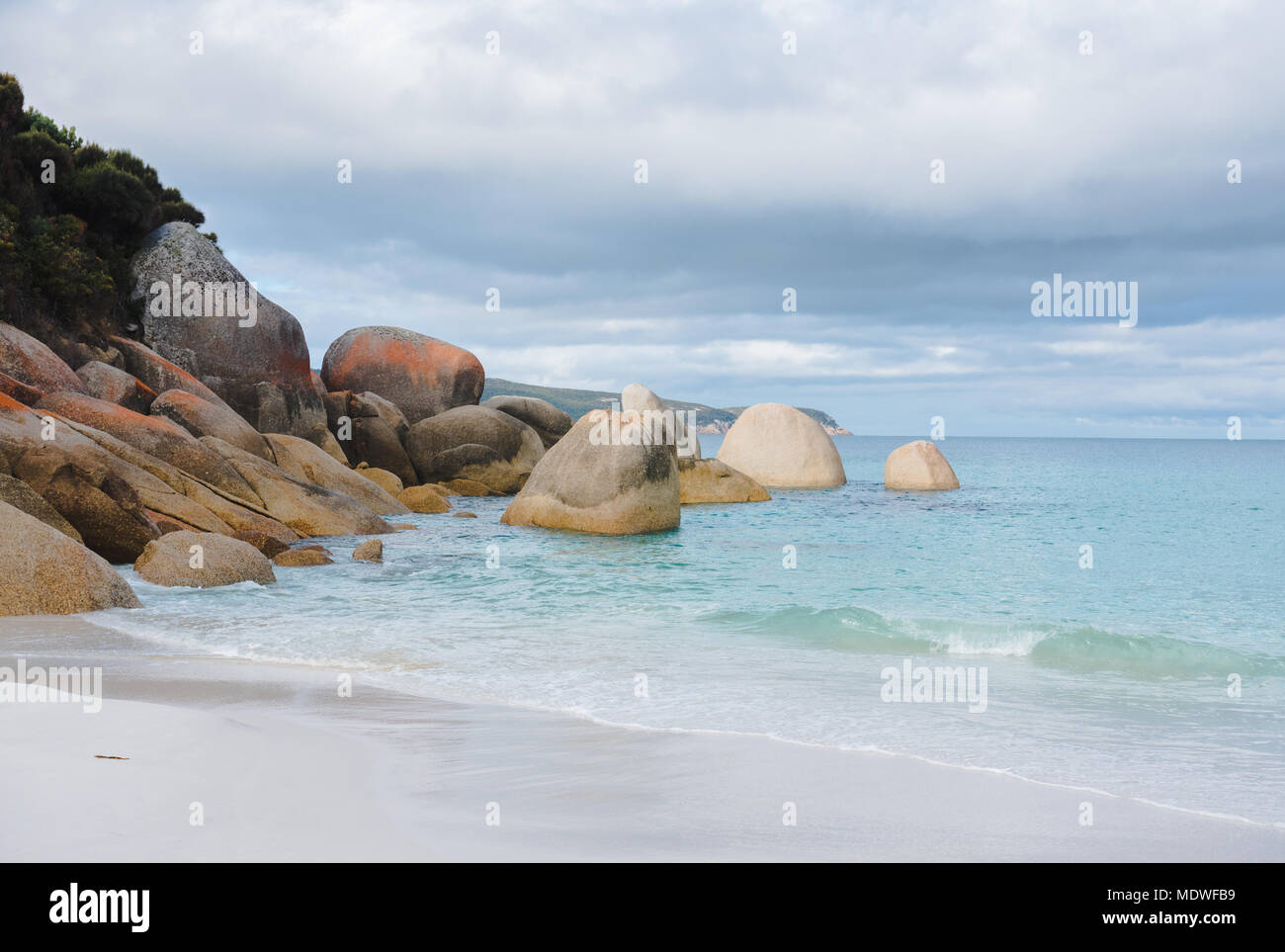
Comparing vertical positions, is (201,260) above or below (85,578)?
above

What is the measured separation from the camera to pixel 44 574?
896 centimetres

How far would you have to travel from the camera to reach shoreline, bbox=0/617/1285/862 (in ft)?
11.6

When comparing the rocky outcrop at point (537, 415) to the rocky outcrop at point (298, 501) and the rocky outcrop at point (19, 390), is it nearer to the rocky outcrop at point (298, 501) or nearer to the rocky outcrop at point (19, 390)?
the rocky outcrop at point (298, 501)

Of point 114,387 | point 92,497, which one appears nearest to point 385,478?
point 114,387

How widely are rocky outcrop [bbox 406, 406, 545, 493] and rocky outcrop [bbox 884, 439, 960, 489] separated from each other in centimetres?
Answer: 1242

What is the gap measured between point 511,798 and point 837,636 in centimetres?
567

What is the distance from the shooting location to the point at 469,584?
12.0 metres

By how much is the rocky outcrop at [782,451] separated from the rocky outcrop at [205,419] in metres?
18.1

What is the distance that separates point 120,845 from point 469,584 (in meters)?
8.78

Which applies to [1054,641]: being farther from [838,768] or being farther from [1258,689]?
[838,768]

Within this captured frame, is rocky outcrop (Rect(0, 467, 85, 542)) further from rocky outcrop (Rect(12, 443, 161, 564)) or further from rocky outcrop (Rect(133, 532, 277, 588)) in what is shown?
rocky outcrop (Rect(133, 532, 277, 588))

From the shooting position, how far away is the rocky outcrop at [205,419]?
16.6 m
